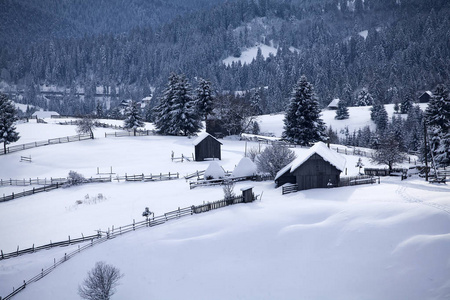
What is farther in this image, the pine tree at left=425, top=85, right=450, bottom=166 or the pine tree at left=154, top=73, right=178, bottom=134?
the pine tree at left=154, top=73, right=178, bottom=134

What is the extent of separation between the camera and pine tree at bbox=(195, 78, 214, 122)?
6506 cm

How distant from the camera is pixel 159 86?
184m

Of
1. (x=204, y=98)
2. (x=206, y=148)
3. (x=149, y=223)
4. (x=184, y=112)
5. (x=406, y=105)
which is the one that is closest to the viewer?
(x=149, y=223)

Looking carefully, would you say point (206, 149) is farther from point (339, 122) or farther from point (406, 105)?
point (406, 105)

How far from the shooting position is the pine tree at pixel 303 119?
57.6m

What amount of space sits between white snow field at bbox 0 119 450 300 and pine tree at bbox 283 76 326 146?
2438 cm

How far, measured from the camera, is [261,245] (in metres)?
22.8

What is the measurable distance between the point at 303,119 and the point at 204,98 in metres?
18.6

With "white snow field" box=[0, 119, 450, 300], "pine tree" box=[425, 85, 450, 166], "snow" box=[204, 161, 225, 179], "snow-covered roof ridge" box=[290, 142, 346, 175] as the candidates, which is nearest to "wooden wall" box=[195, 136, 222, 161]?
"snow" box=[204, 161, 225, 179]

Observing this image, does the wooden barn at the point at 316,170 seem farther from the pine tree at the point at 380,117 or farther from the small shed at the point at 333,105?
the small shed at the point at 333,105

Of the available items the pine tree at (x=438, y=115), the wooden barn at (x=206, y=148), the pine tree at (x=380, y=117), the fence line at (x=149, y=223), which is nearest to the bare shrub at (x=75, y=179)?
the wooden barn at (x=206, y=148)

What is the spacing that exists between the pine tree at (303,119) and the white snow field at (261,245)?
2438 cm

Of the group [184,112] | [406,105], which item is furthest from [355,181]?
[406,105]

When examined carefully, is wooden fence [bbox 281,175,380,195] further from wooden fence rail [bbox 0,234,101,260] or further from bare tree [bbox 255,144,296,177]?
wooden fence rail [bbox 0,234,101,260]
